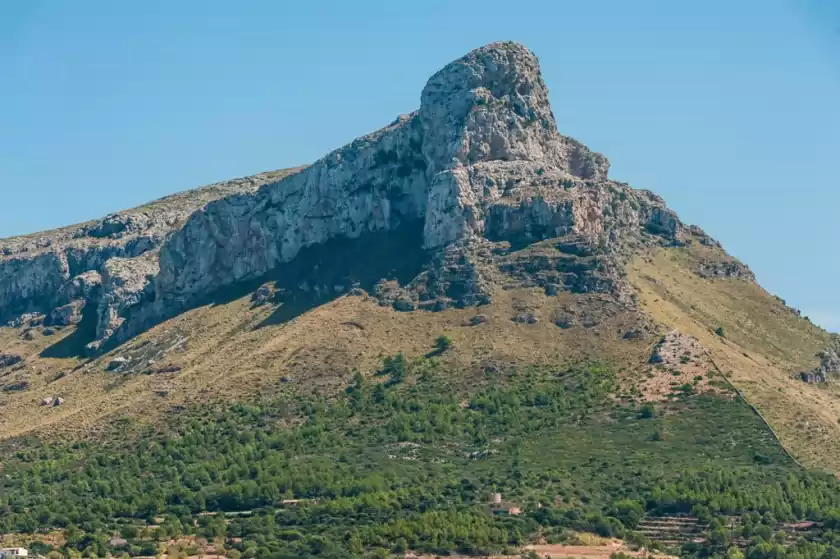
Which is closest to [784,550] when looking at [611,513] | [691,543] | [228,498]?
[691,543]

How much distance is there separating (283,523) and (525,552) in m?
30.1

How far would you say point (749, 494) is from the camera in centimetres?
18162

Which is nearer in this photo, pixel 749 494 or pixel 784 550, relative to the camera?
pixel 784 550

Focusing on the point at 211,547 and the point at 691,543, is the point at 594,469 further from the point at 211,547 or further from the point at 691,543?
the point at 211,547

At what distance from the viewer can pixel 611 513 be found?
182125mm

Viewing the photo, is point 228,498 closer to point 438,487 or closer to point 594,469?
point 438,487

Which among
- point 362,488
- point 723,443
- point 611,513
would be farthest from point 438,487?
point 723,443

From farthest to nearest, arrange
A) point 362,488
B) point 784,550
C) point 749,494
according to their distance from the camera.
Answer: point 362,488, point 749,494, point 784,550

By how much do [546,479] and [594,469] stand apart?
19.4ft

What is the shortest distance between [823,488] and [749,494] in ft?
29.0

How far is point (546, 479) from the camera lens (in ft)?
631

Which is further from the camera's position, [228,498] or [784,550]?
[228,498]

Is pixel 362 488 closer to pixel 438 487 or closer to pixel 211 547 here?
pixel 438 487

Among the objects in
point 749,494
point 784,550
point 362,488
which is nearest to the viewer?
point 784,550
